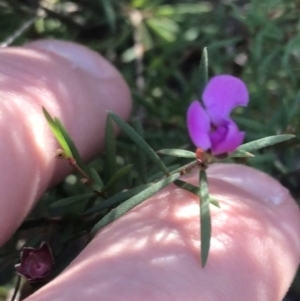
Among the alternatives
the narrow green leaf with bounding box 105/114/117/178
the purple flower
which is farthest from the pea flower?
the purple flower

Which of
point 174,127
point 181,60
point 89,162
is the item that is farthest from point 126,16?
point 89,162

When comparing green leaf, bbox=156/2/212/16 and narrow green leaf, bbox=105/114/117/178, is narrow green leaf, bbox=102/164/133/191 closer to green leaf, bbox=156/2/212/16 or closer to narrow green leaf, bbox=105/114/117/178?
narrow green leaf, bbox=105/114/117/178

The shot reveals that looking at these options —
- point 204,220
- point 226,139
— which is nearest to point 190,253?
point 204,220

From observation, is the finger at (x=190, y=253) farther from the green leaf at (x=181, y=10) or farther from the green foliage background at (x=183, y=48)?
the green leaf at (x=181, y=10)

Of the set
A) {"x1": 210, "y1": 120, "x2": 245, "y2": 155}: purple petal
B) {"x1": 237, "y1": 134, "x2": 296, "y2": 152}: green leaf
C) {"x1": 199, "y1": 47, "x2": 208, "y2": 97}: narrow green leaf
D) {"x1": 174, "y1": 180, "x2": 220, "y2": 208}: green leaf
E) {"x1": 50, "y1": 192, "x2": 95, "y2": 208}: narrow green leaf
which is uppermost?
{"x1": 199, "y1": 47, "x2": 208, "y2": 97}: narrow green leaf

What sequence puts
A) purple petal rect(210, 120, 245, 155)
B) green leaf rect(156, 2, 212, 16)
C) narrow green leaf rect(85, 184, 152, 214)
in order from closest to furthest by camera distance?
purple petal rect(210, 120, 245, 155)
narrow green leaf rect(85, 184, 152, 214)
green leaf rect(156, 2, 212, 16)

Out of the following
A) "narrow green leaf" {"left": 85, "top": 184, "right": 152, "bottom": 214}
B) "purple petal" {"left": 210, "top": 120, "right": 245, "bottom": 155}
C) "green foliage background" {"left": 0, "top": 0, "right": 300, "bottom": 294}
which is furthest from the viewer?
"green foliage background" {"left": 0, "top": 0, "right": 300, "bottom": 294}

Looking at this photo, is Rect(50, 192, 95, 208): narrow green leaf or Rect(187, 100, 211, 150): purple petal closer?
Rect(187, 100, 211, 150): purple petal

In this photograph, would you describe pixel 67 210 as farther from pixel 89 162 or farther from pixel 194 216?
pixel 194 216
